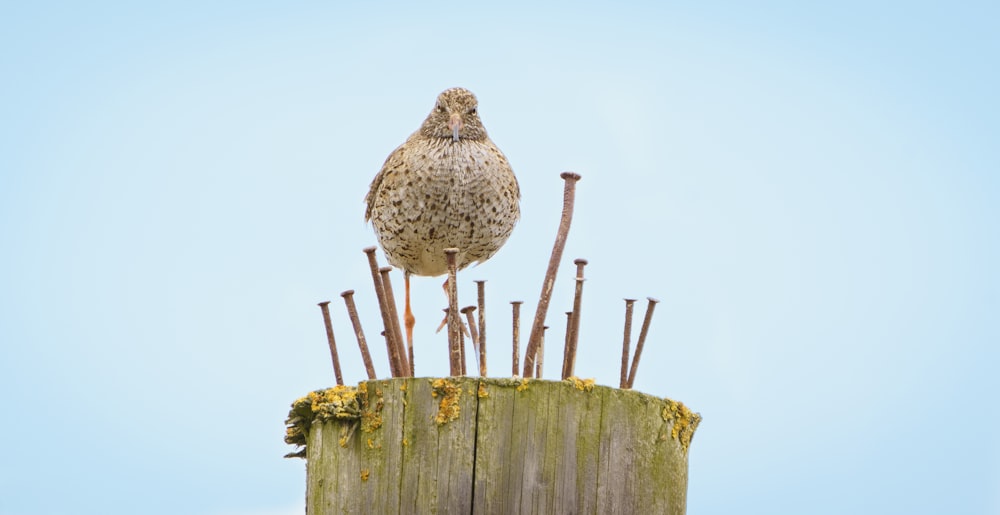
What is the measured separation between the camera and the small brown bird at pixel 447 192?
749 cm

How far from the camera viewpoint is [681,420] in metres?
4.43

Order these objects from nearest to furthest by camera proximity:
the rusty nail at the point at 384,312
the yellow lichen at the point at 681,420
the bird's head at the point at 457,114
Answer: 1. the yellow lichen at the point at 681,420
2. the rusty nail at the point at 384,312
3. the bird's head at the point at 457,114

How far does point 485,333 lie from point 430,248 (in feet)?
11.0

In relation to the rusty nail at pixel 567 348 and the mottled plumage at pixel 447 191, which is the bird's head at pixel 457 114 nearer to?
the mottled plumage at pixel 447 191

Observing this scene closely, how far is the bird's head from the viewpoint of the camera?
775 centimetres

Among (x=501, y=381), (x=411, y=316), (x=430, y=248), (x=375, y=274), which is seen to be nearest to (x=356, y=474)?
(x=501, y=381)

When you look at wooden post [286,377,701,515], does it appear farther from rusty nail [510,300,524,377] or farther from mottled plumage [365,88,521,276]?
mottled plumage [365,88,521,276]

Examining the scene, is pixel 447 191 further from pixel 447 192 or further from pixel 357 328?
pixel 357 328

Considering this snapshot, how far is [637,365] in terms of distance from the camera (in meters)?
4.81

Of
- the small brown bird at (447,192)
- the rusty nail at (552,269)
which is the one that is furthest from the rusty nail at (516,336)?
the small brown bird at (447,192)

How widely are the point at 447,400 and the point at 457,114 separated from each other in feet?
13.0

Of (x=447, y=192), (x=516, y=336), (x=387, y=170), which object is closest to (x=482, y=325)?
(x=516, y=336)

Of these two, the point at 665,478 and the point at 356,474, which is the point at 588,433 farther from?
the point at 356,474

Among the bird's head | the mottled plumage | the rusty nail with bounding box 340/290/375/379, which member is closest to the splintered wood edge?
the rusty nail with bounding box 340/290/375/379
